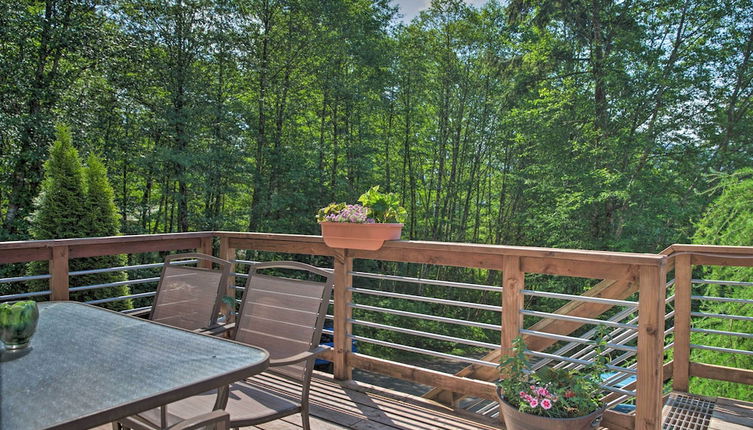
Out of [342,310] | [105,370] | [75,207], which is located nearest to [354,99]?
[75,207]

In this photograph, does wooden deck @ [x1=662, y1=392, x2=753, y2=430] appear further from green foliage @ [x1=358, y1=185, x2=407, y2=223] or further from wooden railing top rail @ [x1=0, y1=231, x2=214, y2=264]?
wooden railing top rail @ [x1=0, y1=231, x2=214, y2=264]

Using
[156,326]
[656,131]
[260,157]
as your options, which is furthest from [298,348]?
[656,131]

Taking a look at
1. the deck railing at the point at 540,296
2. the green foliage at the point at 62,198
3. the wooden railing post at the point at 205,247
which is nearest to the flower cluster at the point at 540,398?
the deck railing at the point at 540,296

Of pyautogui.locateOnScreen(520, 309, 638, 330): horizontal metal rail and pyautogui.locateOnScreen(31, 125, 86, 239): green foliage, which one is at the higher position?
pyautogui.locateOnScreen(31, 125, 86, 239): green foliage

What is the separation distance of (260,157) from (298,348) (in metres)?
8.61

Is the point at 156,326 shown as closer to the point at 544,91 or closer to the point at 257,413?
the point at 257,413

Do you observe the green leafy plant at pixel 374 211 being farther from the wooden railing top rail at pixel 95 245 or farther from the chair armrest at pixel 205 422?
the chair armrest at pixel 205 422

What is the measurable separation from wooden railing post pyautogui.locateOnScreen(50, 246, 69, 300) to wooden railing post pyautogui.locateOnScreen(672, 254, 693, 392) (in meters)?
3.65

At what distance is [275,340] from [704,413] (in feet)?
7.62

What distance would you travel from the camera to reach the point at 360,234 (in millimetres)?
2643

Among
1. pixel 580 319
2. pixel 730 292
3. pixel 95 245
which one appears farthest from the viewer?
pixel 730 292

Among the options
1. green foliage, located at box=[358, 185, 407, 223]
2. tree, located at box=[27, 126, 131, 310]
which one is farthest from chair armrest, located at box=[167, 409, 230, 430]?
tree, located at box=[27, 126, 131, 310]

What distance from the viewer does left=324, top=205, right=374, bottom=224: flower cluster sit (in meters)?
2.64

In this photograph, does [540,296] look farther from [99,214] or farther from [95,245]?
A: [99,214]
